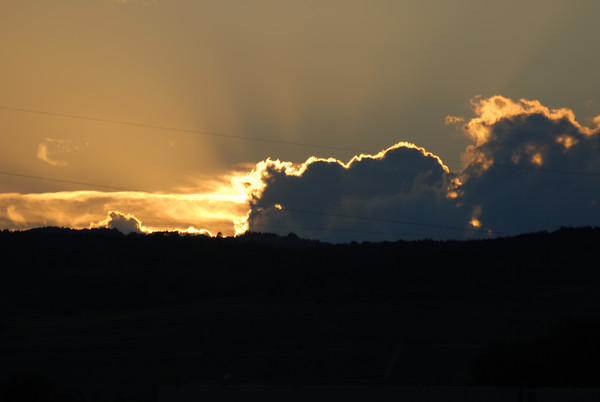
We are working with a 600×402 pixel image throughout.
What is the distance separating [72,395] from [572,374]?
40959 mm

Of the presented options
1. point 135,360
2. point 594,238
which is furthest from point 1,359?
point 594,238

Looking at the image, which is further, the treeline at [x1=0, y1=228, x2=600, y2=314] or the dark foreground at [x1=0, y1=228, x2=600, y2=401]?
the treeline at [x1=0, y1=228, x2=600, y2=314]

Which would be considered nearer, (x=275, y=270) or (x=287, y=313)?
(x=287, y=313)

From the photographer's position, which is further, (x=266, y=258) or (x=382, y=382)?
(x=266, y=258)

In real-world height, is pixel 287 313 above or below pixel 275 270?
below

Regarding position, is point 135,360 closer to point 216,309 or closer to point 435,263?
point 216,309

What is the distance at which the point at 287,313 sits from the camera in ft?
417

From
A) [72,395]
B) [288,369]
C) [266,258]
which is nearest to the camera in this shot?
[72,395]

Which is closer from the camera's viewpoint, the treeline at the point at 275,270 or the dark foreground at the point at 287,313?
the dark foreground at the point at 287,313

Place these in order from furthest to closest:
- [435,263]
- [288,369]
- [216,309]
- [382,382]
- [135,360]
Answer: [435,263] < [216,309] < [135,360] < [288,369] < [382,382]

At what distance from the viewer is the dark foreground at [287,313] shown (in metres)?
74.1

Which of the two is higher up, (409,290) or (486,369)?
(409,290)

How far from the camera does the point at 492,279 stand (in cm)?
14412

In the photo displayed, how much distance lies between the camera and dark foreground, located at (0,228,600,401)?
74.1 m
